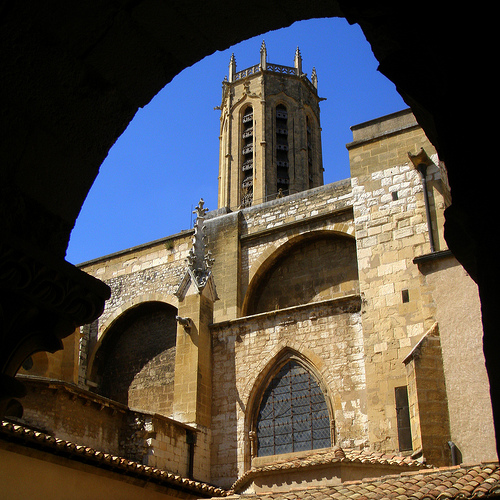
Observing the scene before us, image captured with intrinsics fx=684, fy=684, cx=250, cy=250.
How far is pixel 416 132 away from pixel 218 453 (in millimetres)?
7454

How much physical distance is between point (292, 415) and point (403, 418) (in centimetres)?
257

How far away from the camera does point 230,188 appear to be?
38344mm

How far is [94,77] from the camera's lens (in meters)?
2.74

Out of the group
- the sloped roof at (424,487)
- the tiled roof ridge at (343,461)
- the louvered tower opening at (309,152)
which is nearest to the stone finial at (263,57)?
the louvered tower opening at (309,152)

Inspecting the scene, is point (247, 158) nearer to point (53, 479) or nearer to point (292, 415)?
point (292, 415)

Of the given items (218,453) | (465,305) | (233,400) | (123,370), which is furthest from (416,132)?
(123,370)

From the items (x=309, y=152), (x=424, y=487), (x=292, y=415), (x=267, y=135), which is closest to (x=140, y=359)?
(x=292, y=415)

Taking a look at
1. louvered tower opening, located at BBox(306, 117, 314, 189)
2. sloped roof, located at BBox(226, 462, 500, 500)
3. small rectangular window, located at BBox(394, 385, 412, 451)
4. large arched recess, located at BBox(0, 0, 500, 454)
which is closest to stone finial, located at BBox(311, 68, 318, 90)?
louvered tower opening, located at BBox(306, 117, 314, 189)

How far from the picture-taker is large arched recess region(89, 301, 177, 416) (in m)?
16.5

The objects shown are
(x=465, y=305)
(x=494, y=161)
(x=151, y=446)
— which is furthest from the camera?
(x=151, y=446)

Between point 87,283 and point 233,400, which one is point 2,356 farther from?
point 233,400

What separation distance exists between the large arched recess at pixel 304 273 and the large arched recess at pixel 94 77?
12284 mm

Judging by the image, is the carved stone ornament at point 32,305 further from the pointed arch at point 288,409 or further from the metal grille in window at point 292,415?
the metal grille in window at point 292,415

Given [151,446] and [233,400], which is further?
[233,400]
